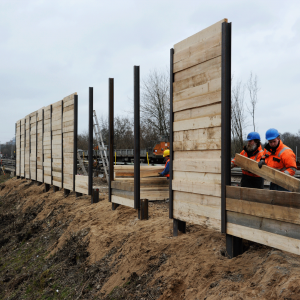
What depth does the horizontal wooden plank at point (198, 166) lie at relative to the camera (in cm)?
482

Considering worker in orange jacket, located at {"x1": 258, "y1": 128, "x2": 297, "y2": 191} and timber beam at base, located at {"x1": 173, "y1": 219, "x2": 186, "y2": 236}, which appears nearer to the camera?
worker in orange jacket, located at {"x1": 258, "y1": 128, "x2": 297, "y2": 191}

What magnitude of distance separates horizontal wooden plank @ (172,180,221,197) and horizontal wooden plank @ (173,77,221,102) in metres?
1.41

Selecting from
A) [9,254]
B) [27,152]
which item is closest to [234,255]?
[9,254]

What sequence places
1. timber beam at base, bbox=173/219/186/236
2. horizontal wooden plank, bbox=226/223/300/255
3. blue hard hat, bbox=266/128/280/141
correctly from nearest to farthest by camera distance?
horizontal wooden plank, bbox=226/223/300/255 < blue hard hat, bbox=266/128/280/141 < timber beam at base, bbox=173/219/186/236

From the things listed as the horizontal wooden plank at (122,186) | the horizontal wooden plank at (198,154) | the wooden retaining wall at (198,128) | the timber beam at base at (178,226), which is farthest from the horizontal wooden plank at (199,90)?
the horizontal wooden plank at (122,186)

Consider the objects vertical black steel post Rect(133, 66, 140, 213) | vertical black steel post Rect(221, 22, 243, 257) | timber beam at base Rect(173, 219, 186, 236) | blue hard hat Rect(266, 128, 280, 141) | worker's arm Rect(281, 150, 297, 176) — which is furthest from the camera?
vertical black steel post Rect(133, 66, 140, 213)

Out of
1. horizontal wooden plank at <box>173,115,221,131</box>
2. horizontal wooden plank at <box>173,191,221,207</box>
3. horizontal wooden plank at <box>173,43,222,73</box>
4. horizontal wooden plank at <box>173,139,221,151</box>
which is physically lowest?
horizontal wooden plank at <box>173,191,221,207</box>

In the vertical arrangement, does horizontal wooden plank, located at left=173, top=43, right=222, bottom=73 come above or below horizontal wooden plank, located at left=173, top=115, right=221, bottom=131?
above

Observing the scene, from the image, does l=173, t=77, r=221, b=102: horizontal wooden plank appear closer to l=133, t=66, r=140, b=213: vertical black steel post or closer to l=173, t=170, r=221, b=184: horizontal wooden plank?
l=173, t=170, r=221, b=184: horizontal wooden plank

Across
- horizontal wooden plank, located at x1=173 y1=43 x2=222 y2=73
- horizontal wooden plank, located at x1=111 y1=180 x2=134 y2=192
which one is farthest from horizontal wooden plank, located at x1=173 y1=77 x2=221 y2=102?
horizontal wooden plank, located at x1=111 y1=180 x2=134 y2=192

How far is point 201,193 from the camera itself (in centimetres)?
509

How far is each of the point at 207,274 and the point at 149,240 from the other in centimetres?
186

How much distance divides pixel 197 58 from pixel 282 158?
6.83 ft

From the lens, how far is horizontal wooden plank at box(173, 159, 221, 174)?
482 centimetres
